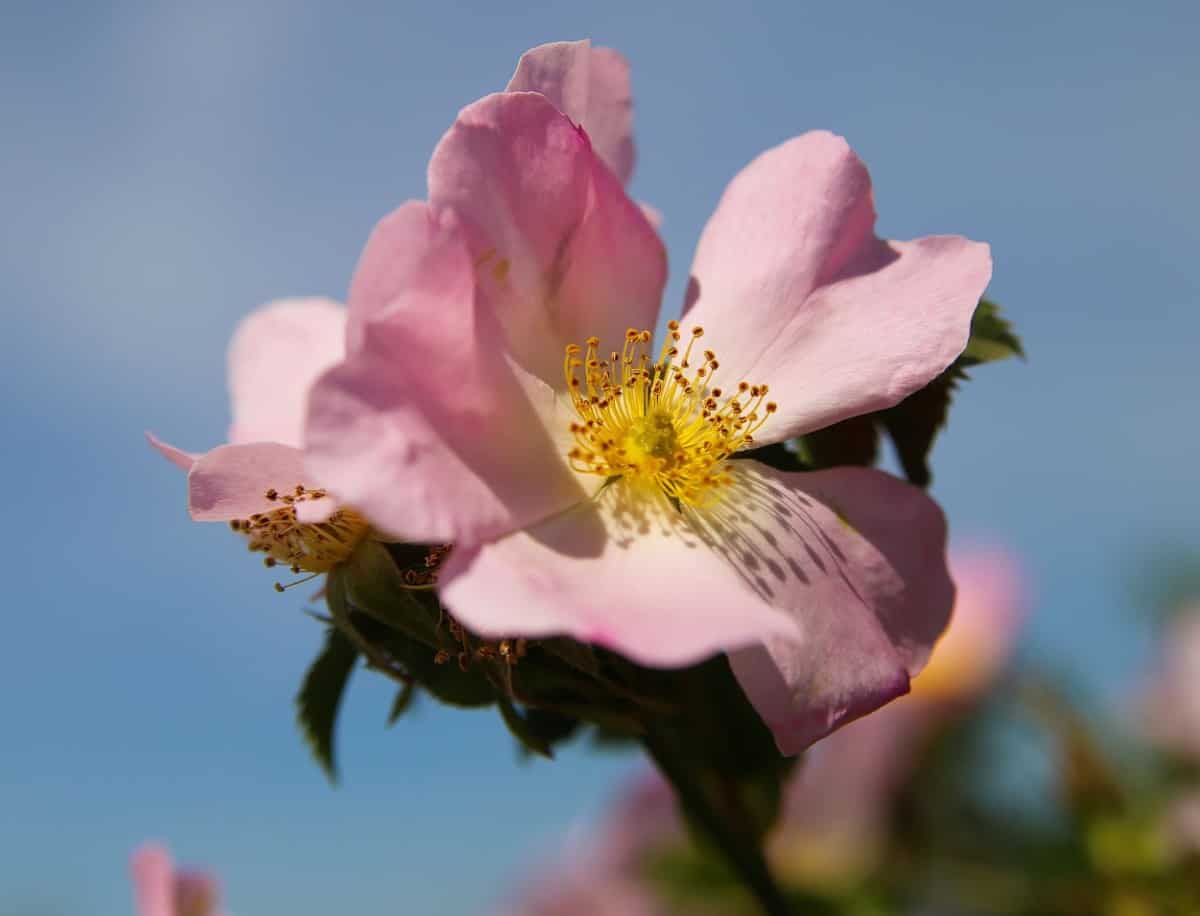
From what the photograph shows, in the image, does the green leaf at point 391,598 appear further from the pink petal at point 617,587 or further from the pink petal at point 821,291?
the pink petal at point 821,291

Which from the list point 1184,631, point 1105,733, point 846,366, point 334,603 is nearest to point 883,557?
point 846,366

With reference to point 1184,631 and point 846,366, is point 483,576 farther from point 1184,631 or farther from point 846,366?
point 1184,631

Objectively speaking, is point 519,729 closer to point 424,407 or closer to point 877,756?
point 424,407

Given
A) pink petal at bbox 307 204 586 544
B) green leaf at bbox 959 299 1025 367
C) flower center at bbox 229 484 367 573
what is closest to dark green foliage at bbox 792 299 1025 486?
green leaf at bbox 959 299 1025 367

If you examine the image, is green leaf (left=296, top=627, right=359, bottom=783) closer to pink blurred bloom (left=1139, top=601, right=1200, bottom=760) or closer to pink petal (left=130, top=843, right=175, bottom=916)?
pink petal (left=130, top=843, right=175, bottom=916)

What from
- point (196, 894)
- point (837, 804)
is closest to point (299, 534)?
point (196, 894)

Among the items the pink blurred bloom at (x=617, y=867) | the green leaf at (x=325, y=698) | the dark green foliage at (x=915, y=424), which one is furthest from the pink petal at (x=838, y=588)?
the pink blurred bloom at (x=617, y=867)
